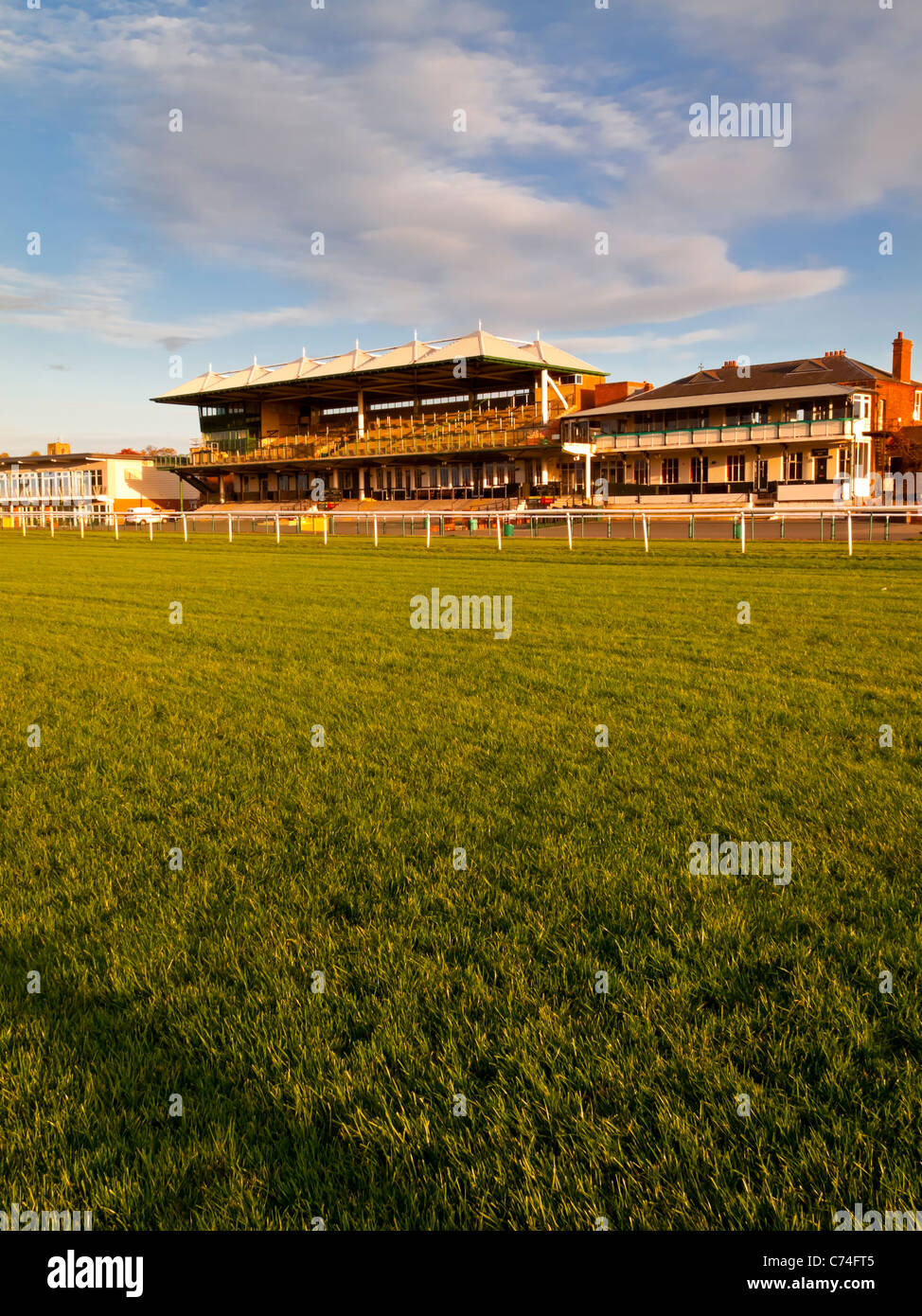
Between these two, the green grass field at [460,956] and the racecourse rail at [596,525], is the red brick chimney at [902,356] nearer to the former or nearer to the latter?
the racecourse rail at [596,525]

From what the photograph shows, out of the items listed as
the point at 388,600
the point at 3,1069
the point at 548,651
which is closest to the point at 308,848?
the point at 3,1069

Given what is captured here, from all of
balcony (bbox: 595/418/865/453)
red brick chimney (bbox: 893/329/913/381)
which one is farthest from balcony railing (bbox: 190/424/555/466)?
red brick chimney (bbox: 893/329/913/381)

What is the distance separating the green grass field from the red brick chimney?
75.1 m

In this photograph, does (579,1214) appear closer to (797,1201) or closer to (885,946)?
(797,1201)

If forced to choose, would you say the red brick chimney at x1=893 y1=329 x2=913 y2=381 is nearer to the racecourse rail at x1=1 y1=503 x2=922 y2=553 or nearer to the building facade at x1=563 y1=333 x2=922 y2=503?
the building facade at x1=563 y1=333 x2=922 y2=503

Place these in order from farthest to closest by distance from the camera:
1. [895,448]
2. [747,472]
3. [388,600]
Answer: [895,448] < [747,472] < [388,600]

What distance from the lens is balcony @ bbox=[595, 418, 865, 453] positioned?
53850 millimetres

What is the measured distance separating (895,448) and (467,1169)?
7043 cm

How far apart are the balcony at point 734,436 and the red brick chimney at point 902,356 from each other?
22396 mm

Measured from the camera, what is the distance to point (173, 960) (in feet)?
11.7

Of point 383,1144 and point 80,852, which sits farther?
point 80,852

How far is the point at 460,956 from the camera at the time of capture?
357 cm

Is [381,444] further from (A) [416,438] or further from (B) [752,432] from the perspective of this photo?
(B) [752,432]

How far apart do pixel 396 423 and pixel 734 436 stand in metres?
29.2
